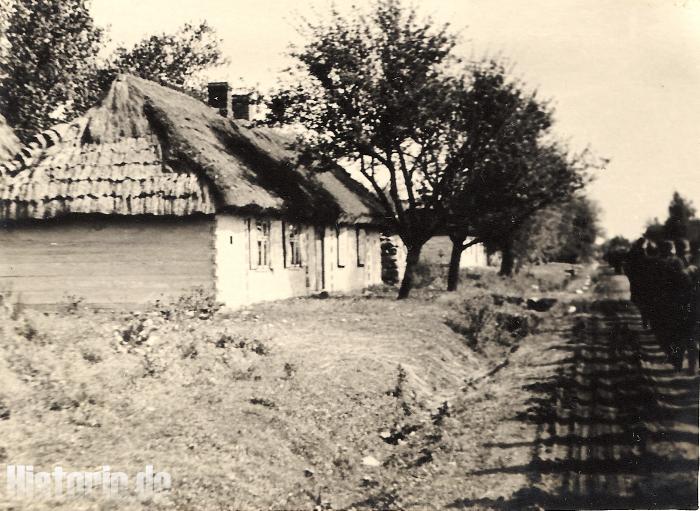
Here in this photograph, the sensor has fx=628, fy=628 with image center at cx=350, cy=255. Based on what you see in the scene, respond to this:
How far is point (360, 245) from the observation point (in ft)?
82.4

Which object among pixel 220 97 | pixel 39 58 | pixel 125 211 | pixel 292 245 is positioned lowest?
pixel 292 245

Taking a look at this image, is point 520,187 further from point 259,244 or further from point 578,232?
point 578,232

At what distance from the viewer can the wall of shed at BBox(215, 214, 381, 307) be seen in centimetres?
1464

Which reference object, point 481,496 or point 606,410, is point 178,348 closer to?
point 481,496

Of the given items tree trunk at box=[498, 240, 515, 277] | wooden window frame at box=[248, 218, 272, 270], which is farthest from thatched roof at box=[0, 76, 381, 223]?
tree trunk at box=[498, 240, 515, 277]

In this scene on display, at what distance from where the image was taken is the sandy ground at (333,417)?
5.93 m

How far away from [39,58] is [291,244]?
14.0 metres

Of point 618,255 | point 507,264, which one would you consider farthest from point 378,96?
point 618,255

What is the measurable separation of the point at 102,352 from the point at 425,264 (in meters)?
21.2

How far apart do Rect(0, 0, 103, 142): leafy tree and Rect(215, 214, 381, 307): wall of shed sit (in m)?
11.2

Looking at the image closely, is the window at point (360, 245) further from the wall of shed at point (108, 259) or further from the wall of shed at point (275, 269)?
the wall of shed at point (108, 259)

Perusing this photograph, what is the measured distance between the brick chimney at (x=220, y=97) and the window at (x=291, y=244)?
5012 mm

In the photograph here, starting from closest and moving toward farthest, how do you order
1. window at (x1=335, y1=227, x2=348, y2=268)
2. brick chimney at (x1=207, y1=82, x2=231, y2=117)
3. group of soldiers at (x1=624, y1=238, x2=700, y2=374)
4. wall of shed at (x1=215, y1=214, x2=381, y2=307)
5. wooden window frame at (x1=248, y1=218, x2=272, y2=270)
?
group of soldiers at (x1=624, y1=238, x2=700, y2=374) → wall of shed at (x1=215, y1=214, x2=381, y2=307) → wooden window frame at (x1=248, y1=218, x2=272, y2=270) → brick chimney at (x1=207, y1=82, x2=231, y2=117) → window at (x1=335, y1=227, x2=348, y2=268)

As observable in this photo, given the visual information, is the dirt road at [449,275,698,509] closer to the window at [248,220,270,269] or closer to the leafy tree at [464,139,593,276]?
the window at [248,220,270,269]
